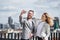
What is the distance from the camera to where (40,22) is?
1.77m

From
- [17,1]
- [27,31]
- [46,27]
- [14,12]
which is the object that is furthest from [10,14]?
[46,27]

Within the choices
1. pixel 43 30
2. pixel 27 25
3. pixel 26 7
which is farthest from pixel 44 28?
pixel 26 7

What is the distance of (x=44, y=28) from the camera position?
176cm

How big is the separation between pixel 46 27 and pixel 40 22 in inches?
3.7

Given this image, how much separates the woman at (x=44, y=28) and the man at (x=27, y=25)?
3.7 inches

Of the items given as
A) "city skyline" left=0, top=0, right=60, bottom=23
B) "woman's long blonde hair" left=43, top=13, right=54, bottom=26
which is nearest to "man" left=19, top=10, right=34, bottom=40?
"city skyline" left=0, top=0, right=60, bottom=23

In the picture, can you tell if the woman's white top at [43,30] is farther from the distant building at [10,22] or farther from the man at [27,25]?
the distant building at [10,22]

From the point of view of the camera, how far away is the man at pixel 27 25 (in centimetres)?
176

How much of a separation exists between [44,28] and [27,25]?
21 cm

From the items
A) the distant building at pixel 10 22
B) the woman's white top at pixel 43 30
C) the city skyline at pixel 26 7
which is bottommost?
the woman's white top at pixel 43 30

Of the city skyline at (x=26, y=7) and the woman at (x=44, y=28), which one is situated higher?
the city skyline at (x=26, y=7)

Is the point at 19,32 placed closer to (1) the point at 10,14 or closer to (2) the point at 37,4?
(1) the point at 10,14

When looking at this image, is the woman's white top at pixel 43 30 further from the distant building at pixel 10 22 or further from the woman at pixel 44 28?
the distant building at pixel 10 22

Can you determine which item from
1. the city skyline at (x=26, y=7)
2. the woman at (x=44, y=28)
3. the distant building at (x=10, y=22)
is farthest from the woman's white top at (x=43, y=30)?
the distant building at (x=10, y=22)
